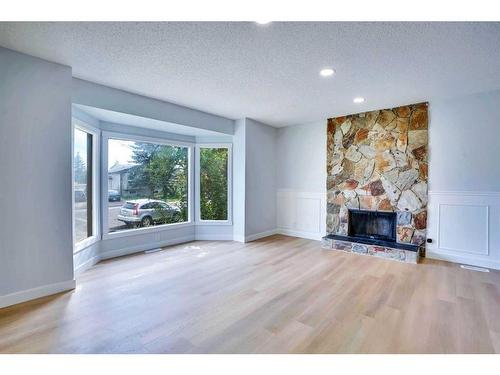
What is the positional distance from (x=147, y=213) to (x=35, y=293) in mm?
2161

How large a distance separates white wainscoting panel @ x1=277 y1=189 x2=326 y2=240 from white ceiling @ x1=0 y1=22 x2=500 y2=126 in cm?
228

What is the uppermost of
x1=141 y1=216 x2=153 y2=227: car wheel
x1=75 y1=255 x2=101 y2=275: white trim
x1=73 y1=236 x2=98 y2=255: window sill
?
x1=141 y1=216 x2=153 y2=227: car wheel

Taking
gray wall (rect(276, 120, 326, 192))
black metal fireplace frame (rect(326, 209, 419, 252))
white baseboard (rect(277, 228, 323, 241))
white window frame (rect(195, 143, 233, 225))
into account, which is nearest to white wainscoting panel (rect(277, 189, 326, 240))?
white baseboard (rect(277, 228, 323, 241))

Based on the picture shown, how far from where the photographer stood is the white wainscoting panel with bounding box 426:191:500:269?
3.52m

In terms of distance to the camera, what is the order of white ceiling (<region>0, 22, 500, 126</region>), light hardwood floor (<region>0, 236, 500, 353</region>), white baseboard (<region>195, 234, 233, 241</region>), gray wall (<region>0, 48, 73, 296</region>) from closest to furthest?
light hardwood floor (<region>0, 236, 500, 353</region>)
white ceiling (<region>0, 22, 500, 126</region>)
gray wall (<region>0, 48, 73, 296</region>)
white baseboard (<region>195, 234, 233, 241</region>)

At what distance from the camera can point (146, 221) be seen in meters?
4.59

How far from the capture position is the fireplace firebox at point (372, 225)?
4.40 meters

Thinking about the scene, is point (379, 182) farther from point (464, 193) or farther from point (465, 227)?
point (465, 227)

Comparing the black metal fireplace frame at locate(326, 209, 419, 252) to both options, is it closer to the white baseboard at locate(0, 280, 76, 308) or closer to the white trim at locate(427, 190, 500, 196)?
the white trim at locate(427, 190, 500, 196)

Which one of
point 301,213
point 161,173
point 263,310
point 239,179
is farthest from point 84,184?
point 301,213

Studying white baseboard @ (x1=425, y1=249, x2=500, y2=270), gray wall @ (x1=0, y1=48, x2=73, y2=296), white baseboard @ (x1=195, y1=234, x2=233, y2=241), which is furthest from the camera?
white baseboard @ (x1=195, y1=234, x2=233, y2=241)

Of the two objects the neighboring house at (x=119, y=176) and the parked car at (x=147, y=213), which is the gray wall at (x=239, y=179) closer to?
the parked car at (x=147, y=213)
